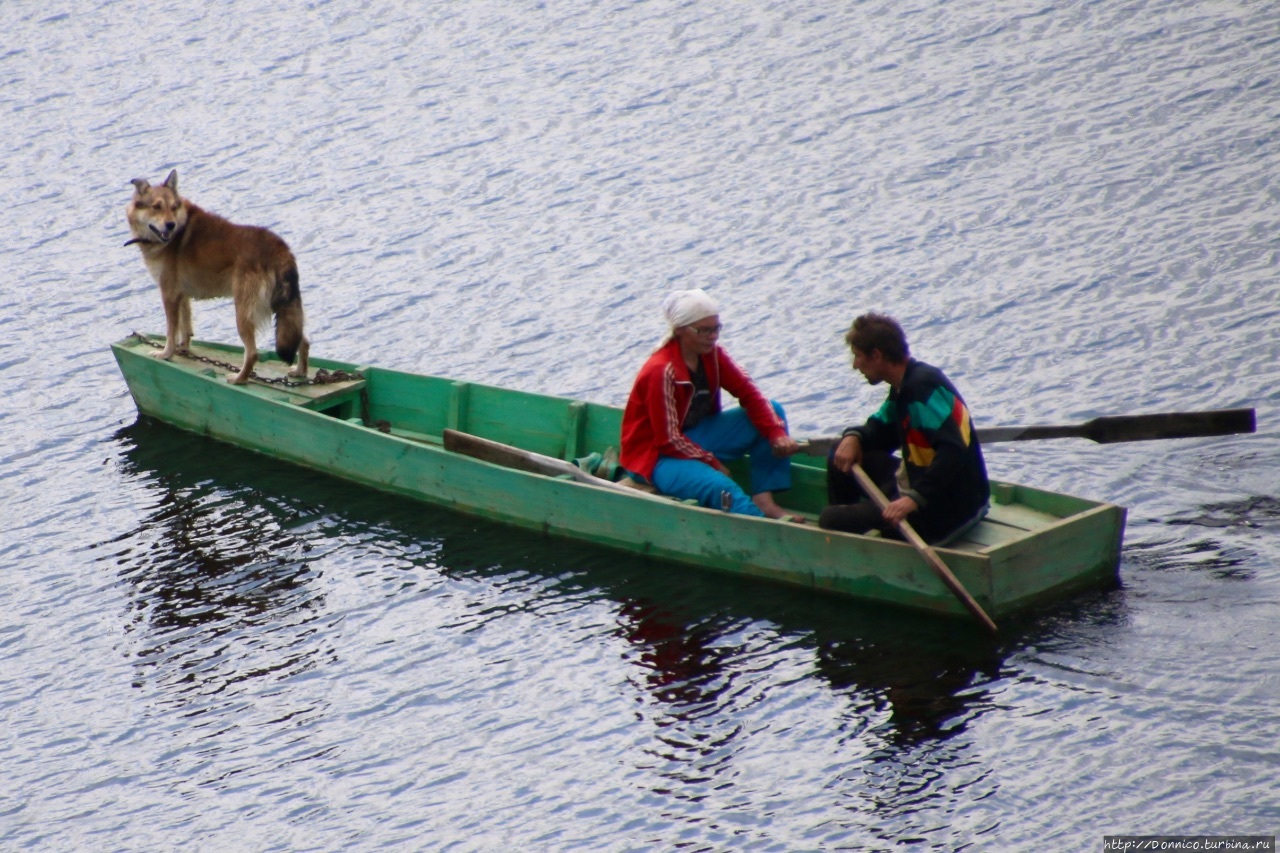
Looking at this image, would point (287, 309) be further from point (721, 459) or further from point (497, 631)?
point (721, 459)

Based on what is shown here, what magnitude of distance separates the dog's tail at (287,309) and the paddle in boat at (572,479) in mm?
396

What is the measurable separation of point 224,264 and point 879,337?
605 centimetres

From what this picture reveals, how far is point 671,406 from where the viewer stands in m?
9.18

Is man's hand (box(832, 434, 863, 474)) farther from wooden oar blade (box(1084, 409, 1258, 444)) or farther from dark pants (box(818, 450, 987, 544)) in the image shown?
wooden oar blade (box(1084, 409, 1258, 444))

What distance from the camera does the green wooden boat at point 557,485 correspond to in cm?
819

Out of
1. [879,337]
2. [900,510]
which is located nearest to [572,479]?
[900,510]

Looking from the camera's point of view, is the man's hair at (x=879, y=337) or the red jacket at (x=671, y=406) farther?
the red jacket at (x=671, y=406)

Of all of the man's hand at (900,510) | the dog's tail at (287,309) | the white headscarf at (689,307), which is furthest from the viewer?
the dog's tail at (287,309)

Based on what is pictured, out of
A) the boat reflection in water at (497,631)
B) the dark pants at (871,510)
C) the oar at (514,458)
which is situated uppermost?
the oar at (514,458)

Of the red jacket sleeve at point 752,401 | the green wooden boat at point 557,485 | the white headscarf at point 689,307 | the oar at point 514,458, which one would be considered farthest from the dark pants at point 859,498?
the oar at point 514,458

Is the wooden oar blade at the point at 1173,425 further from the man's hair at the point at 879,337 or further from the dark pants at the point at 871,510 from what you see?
the man's hair at the point at 879,337

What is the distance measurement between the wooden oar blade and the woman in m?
1.83

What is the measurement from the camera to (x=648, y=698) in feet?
26.7

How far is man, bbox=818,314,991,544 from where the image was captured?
7930 mm
